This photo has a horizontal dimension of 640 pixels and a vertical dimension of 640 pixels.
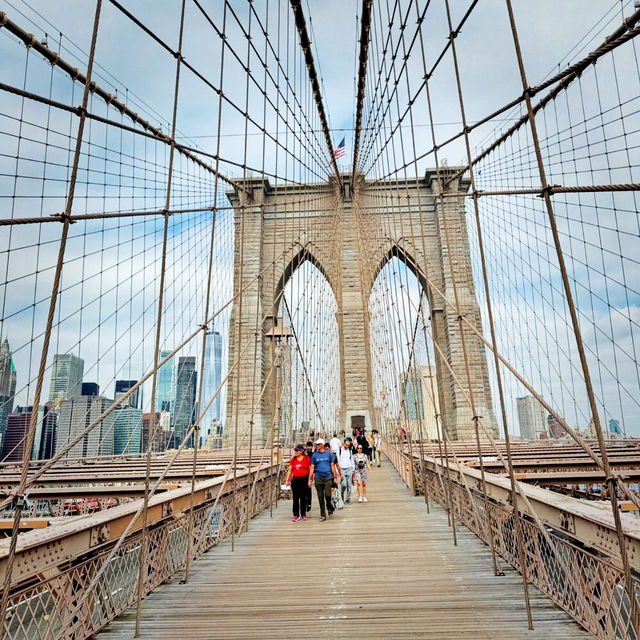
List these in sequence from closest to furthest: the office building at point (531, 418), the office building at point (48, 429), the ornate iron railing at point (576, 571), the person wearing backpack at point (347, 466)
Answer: the ornate iron railing at point (576, 571) → the person wearing backpack at point (347, 466) → the office building at point (48, 429) → the office building at point (531, 418)

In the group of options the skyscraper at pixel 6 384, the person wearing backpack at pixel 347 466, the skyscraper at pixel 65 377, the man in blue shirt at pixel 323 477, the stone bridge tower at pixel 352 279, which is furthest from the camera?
the stone bridge tower at pixel 352 279

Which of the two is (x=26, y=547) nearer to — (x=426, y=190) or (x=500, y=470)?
(x=500, y=470)

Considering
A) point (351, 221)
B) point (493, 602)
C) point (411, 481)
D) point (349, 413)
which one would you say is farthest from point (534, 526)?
point (351, 221)

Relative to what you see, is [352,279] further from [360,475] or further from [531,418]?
[360,475]

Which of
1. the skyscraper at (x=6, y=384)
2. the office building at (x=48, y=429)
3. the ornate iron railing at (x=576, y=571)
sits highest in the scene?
the skyscraper at (x=6, y=384)

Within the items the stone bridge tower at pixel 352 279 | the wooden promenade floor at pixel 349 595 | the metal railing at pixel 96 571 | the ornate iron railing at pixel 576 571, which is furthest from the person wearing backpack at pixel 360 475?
the stone bridge tower at pixel 352 279

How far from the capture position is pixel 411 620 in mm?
2518

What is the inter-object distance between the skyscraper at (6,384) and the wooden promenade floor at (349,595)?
490cm

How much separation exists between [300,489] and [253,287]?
1782 centimetres

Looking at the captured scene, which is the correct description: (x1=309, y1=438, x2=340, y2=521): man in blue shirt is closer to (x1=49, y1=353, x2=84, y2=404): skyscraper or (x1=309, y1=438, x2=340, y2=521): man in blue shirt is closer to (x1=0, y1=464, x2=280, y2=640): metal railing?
(x1=0, y1=464, x2=280, y2=640): metal railing

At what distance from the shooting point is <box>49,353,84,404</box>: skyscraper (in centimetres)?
1030

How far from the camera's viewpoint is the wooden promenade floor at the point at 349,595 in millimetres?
2432

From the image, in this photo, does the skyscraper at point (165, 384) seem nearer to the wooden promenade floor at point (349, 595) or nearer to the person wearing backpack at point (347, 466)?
the person wearing backpack at point (347, 466)

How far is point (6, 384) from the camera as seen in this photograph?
26.2ft
